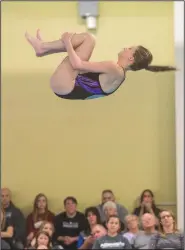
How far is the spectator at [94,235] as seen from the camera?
4293 mm

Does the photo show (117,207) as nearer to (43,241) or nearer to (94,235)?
(94,235)

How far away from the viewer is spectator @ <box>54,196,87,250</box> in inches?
182

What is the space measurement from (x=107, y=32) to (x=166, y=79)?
72 centimetres

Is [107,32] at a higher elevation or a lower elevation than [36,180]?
higher

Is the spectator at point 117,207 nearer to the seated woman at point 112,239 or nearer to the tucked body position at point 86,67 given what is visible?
the seated woman at point 112,239

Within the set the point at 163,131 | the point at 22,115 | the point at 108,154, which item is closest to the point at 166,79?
the point at 163,131

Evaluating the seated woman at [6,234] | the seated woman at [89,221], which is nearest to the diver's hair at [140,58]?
the seated woman at [89,221]

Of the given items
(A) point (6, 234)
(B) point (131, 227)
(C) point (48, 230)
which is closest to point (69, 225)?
(C) point (48, 230)

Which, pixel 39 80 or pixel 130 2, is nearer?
pixel 130 2

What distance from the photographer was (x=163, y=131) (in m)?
4.98

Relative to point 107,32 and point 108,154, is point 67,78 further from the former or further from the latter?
point 108,154

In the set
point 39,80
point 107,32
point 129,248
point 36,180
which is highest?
point 107,32

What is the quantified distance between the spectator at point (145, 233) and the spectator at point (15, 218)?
4.07 ft

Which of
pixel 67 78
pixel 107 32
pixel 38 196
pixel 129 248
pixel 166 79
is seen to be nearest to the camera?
pixel 67 78
